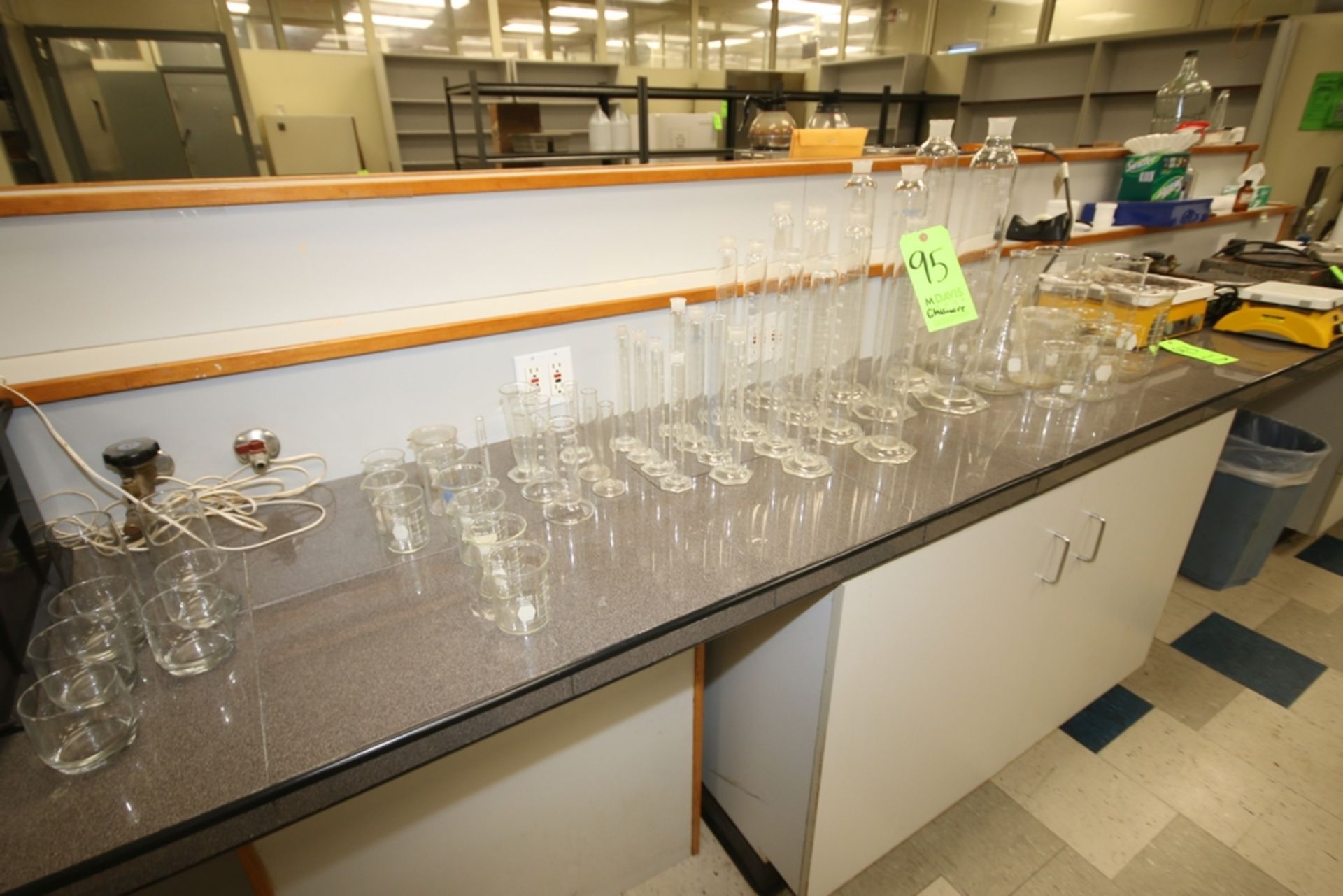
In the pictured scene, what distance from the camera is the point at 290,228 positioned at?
3.19 ft

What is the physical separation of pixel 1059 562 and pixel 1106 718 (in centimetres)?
77

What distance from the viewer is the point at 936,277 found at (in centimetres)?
108

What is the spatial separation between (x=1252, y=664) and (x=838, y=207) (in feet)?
5.66

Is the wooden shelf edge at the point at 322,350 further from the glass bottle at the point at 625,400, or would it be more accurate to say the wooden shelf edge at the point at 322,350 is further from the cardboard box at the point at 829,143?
the cardboard box at the point at 829,143

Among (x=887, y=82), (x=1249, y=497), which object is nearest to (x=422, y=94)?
(x=887, y=82)

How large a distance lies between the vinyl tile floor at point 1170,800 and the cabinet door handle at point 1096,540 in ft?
1.98

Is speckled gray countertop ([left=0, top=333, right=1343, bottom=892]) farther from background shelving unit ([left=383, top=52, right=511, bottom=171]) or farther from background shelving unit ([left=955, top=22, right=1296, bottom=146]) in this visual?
background shelving unit ([left=383, top=52, right=511, bottom=171])

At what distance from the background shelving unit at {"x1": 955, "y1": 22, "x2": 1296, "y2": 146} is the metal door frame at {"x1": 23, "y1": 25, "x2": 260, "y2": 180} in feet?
17.7

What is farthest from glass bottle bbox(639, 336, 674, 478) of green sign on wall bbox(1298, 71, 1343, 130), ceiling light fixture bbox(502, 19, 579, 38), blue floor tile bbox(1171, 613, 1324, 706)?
ceiling light fixture bbox(502, 19, 579, 38)

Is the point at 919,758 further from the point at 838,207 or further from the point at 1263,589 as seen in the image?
the point at 1263,589

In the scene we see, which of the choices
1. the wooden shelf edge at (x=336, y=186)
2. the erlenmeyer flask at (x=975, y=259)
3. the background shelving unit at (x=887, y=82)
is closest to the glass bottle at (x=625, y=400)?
the wooden shelf edge at (x=336, y=186)

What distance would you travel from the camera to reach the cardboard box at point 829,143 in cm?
152

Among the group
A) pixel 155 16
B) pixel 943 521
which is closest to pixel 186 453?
pixel 943 521

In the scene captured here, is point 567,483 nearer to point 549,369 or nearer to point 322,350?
point 549,369
